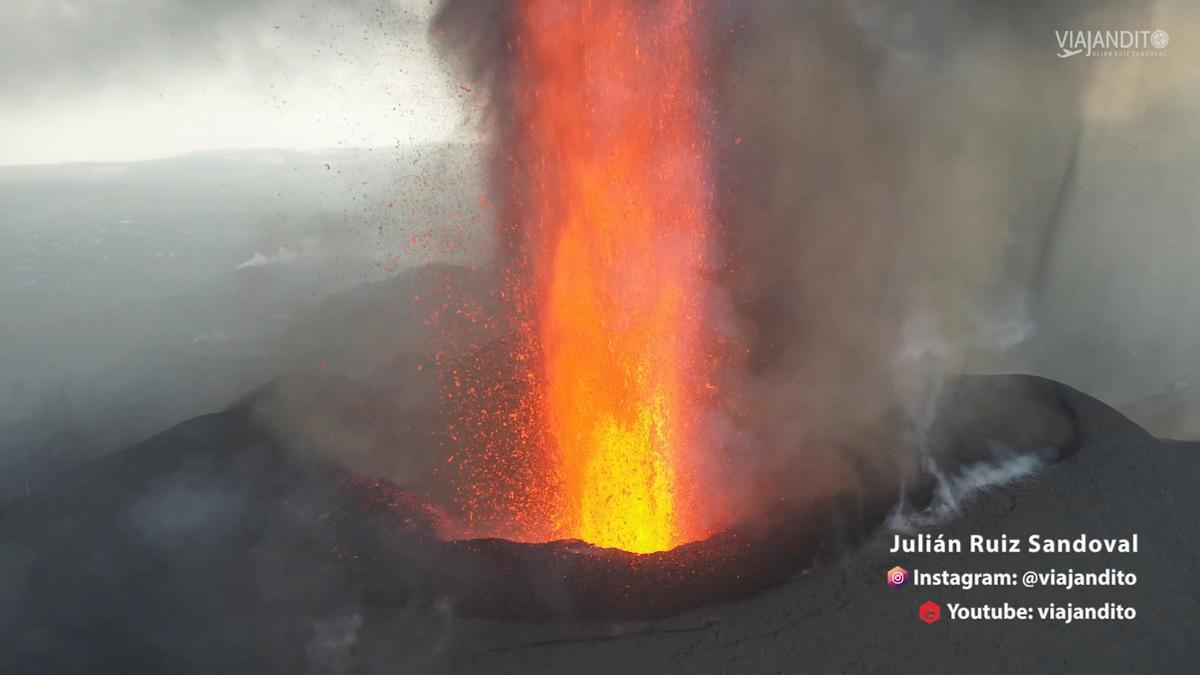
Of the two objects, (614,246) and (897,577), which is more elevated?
(614,246)

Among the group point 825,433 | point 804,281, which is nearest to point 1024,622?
point 825,433

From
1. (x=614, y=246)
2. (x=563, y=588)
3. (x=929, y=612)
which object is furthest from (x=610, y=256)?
(x=929, y=612)

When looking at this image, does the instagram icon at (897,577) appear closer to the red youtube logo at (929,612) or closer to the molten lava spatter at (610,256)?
the red youtube logo at (929,612)

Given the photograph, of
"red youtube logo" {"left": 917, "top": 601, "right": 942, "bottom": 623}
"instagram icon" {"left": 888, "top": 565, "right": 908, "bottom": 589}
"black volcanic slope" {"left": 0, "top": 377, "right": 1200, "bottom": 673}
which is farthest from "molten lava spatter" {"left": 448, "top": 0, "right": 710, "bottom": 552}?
"red youtube logo" {"left": 917, "top": 601, "right": 942, "bottom": 623}

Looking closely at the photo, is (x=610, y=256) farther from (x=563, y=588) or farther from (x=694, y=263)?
(x=563, y=588)

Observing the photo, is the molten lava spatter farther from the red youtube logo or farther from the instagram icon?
the red youtube logo

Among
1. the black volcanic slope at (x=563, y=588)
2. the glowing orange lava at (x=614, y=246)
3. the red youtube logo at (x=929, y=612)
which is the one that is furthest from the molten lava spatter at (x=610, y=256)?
the red youtube logo at (x=929, y=612)
